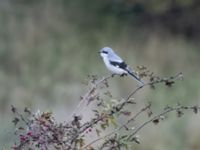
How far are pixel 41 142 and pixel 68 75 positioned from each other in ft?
32.0

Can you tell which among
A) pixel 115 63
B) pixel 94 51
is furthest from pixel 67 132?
pixel 94 51

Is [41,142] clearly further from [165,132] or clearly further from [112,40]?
[112,40]

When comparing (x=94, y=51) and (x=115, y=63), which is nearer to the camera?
(x=115, y=63)

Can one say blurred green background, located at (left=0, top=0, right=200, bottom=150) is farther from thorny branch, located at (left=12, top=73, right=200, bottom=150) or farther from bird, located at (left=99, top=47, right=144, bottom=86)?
thorny branch, located at (left=12, top=73, right=200, bottom=150)

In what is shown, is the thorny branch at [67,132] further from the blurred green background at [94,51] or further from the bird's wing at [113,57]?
the blurred green background at [94,51]

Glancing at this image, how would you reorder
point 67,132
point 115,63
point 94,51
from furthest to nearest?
1. point 94,51
2. point 115,63
3. point 67,132

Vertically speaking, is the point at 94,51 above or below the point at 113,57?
above

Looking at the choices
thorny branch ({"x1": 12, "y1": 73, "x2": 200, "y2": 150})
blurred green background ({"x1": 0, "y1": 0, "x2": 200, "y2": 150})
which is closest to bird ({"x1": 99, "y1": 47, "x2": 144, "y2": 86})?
thorny branch ({"x1": 12, "y1": 73, "x2": 200, "y2": 150})

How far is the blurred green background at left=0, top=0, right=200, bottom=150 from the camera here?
35.6 feet

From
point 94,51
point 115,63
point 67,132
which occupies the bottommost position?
point 67,132

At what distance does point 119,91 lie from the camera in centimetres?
1191

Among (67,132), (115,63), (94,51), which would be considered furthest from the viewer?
(94,51)

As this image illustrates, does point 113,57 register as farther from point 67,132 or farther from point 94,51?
point 94,51

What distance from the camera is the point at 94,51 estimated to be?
14703 mm
